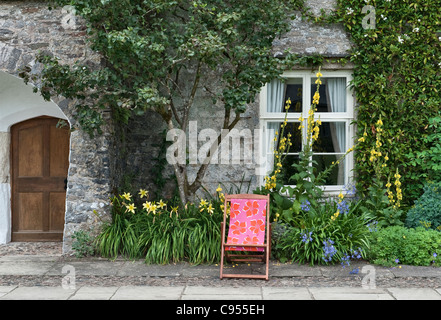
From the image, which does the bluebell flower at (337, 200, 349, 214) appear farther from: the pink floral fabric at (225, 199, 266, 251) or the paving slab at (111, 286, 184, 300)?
the paving slab at (111, 286, 184, 300)

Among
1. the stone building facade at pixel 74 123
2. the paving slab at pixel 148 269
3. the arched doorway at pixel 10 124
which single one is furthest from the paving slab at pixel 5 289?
the arched doorway at pixel 10 124

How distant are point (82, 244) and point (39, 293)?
54.2 inches

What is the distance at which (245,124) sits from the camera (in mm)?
6848

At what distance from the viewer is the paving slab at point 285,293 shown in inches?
170

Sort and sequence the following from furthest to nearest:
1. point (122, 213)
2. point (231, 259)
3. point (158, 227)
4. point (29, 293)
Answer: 1. point (122, 213)
2. point (158, 227)
3. point (231, 259)
4. point (29, 293)

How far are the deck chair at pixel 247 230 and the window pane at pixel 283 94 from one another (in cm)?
194

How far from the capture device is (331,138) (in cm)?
699

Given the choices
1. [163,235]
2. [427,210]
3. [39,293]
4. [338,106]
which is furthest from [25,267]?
[427,210]

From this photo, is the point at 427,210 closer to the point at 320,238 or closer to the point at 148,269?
the point at 320,238

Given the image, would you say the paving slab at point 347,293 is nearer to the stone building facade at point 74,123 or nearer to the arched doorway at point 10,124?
the stone building facade at point 74,123

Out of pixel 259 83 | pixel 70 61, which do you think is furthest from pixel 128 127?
pixel 259 83

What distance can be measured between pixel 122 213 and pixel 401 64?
4632 mm
